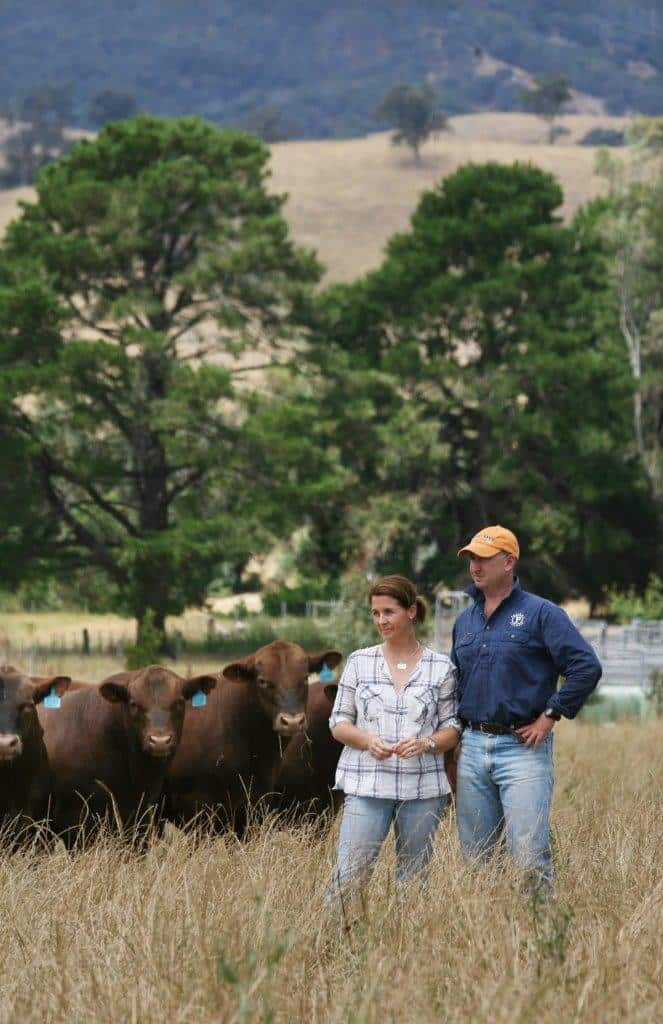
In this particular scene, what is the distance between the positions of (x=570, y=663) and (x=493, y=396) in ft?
125

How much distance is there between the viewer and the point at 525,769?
6.79m

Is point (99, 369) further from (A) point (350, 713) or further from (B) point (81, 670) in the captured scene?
(A) point (350, 713)

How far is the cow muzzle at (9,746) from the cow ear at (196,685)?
1205 mm

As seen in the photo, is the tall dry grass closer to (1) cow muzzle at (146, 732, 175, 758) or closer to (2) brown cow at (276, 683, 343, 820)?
(1) cow muzzle at (146, 732, 175, 758)

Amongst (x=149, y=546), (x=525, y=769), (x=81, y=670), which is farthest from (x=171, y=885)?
(x=149, y=546)

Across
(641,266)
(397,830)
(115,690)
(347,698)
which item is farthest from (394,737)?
(641,266)

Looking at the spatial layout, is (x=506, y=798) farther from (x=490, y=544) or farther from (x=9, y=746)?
(x=9, y=746)

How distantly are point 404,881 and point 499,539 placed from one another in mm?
1543

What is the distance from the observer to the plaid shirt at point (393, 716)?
6703mm

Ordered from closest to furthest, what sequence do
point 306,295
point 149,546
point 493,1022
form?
point 493,1022 → point 149,546 → point 306,295

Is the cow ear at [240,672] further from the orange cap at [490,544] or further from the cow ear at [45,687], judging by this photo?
the orange cap at [490,544]

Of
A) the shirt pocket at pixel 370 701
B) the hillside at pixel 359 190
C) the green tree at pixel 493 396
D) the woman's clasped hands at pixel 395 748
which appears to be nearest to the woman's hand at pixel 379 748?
the woman's clasped hands at pixel 395 748

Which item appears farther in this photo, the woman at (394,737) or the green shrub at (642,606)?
the green shrub at (642,606)

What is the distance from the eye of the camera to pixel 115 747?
9.60m
